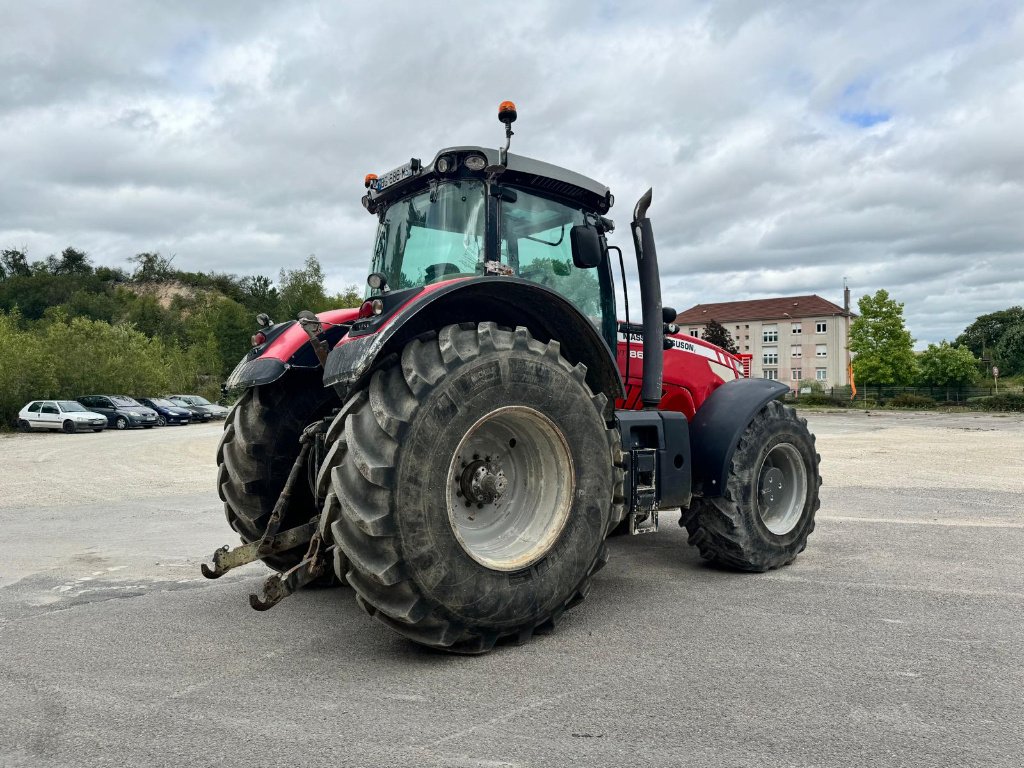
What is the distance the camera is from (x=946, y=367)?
179 feet

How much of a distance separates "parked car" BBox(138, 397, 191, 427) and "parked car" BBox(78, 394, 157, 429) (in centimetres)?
127

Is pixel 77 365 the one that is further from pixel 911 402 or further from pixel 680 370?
pixel 911 402

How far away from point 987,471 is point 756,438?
376 inches

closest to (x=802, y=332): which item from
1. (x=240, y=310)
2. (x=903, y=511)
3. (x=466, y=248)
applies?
(x=240, y=310)

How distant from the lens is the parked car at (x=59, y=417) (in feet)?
101

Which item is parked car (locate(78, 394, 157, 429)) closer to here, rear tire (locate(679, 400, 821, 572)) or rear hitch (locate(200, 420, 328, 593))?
rear hitch (locate(200, 420, 328, 593))

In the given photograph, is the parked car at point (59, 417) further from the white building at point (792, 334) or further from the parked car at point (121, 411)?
the white building at point (792, 334)

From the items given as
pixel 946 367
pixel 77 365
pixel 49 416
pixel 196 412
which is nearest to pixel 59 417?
pixel 49 416

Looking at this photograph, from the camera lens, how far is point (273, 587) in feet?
11.3

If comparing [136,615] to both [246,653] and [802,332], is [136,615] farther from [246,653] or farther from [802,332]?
[802,332]

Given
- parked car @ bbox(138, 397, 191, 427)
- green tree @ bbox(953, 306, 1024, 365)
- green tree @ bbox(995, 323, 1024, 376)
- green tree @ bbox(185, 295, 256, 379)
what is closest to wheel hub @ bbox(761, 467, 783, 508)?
parked car @ bbox(138, 397, 191, 427)

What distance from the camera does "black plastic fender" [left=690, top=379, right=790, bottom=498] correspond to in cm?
519

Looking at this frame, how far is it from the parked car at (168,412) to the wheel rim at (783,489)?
114ft

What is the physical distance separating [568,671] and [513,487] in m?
1.05
